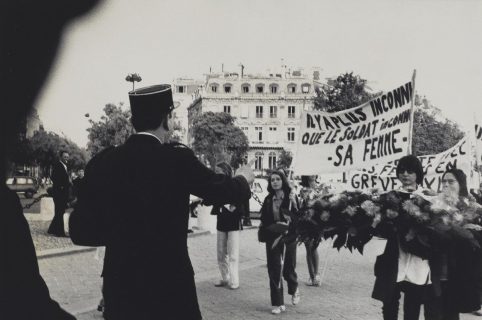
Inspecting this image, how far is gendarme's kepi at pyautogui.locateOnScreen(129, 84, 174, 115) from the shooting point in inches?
107

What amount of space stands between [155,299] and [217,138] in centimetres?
6169

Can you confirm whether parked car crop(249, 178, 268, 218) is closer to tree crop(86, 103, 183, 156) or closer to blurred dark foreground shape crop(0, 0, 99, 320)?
tree crop(86, 103, 183, 156)

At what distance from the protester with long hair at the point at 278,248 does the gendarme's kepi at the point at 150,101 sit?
4062 millimetres

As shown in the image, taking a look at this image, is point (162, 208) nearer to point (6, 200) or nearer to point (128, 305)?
point (128, 305)

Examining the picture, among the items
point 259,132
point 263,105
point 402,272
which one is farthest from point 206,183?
point 259,132

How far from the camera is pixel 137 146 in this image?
2.63 meters

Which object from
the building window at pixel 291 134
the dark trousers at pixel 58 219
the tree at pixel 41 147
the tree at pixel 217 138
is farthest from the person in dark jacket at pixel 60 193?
the building window at pixel 291 134

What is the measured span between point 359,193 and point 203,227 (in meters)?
11.5

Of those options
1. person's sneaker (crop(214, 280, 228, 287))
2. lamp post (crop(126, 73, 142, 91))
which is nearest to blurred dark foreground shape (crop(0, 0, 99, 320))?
person's sneaker (crop(214, 280, 228, 287))

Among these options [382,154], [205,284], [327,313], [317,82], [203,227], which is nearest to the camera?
[382,154]

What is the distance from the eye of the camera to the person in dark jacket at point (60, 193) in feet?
42.3

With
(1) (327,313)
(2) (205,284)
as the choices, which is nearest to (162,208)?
(1) (327,313)

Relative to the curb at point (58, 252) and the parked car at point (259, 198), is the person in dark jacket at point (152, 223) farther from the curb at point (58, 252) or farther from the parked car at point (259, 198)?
the parked car at point (259, 198)

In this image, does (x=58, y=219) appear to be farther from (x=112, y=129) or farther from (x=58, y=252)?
(x=112, y=129)
